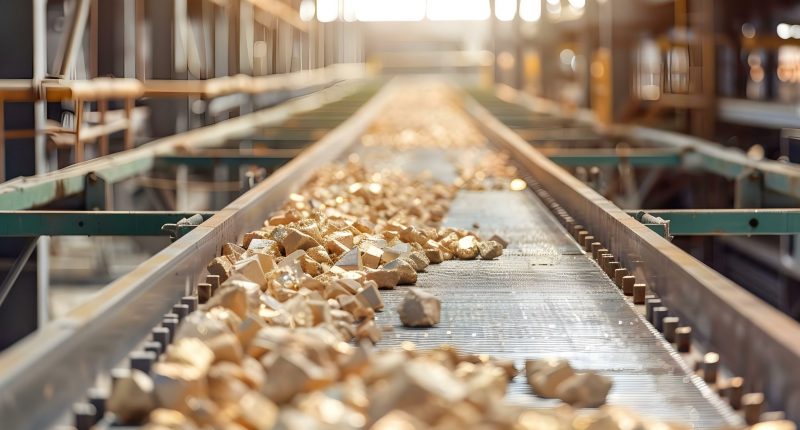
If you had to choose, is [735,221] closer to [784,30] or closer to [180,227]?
[180,227]

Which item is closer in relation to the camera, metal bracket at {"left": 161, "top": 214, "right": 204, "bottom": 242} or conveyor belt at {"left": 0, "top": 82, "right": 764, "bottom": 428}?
conveyor belt at {"left": 0, "top": 82, "right": 764, "bottom": 428}

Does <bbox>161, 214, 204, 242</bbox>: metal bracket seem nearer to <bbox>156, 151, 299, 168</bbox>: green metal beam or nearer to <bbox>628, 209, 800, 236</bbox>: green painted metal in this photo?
<bbox>628, 209, 800, 236</bbox>: green painted metal

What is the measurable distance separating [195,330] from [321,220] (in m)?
1.73

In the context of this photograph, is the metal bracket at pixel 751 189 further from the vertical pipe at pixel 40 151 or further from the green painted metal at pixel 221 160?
the vertical pipe at pixel 40 151

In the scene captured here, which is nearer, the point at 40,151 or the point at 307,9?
the point at 40,151

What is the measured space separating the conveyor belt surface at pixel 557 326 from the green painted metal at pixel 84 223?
3.76 ft

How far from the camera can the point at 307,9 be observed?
2709 centimetres

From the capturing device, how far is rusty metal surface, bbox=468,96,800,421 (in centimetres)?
175

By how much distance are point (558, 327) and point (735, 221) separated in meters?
1.65

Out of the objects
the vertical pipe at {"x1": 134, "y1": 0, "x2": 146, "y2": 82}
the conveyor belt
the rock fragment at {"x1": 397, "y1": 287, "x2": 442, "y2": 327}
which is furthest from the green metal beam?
the rock fragment at {"x1": 397, "y1": 287, "x2": 442, "y2": 327}

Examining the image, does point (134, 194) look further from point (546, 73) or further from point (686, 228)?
point (546, 73)

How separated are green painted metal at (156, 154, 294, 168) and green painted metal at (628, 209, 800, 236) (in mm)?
3772

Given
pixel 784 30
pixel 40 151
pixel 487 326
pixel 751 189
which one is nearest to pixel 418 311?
pixel 487 326

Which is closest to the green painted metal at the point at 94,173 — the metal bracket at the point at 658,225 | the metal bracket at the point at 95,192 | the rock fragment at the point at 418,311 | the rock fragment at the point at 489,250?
the metal bracket at the point at 95,192
